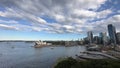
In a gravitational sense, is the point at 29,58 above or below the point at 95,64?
below

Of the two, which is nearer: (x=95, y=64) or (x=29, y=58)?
(x=95, y=64)

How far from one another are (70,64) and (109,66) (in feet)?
31.1

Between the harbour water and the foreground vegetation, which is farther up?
the foreground vegetation

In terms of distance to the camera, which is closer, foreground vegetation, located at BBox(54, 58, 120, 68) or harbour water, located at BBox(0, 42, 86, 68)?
foreground vegetation, located at BBox(54, 58, 120, 68)

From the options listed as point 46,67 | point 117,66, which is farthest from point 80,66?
point 46,67

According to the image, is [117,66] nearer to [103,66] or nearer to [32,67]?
[103,66]

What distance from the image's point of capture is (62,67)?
2870 cm

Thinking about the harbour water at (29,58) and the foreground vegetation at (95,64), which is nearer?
the foreground vegetation at (95,64)

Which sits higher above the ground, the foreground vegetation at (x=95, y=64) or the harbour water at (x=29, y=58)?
the foreground vegetation at (x=95, y=64)

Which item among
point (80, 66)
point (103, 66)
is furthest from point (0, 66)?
point (103, 66)

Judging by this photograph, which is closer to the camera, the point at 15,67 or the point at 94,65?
the point at 94,65

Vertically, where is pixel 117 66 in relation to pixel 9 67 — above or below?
above

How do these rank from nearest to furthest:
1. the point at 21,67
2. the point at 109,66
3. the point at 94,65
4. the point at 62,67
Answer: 1. the point at 109,66
2. the point at 94,65
3. the point at 62,67
4. the point at 21,67

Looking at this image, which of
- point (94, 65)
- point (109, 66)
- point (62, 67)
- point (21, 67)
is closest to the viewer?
point (109, 66)
